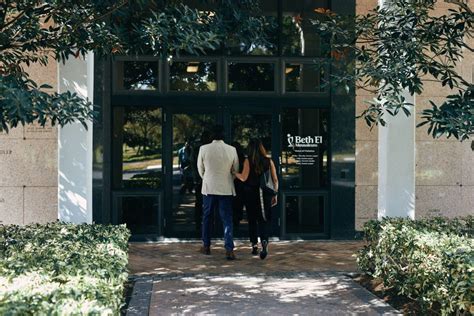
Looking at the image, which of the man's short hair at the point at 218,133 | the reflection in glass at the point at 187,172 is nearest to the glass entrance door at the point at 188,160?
the reflection in glass at the point at 187,172

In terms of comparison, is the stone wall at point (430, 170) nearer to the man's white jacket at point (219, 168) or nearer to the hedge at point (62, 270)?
the man's white jacket at point (219, 168)

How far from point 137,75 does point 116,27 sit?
4640mm

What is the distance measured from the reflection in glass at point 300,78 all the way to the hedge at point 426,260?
4.00 meters

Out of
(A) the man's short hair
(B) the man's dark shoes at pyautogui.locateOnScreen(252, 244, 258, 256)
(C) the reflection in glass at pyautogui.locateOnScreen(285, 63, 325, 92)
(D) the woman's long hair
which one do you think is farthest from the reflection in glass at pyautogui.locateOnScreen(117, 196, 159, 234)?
(C) the reflection in glass at pyautogui.locateOnScreen(285, 63, 325, 92)

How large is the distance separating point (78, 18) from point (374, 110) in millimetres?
3186

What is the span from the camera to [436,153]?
10.8 metres

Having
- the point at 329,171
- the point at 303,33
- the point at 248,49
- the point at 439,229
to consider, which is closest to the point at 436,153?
the point at 329,171

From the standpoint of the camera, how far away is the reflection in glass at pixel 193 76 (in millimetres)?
10398

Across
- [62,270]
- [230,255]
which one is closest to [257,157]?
[230,255]

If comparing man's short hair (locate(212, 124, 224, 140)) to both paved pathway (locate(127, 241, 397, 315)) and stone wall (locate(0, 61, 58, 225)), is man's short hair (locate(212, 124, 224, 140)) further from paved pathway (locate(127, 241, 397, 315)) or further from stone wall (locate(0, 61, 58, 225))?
stone wall (locate(0, 61, 58, 225))

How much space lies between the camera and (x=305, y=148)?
10586 mm

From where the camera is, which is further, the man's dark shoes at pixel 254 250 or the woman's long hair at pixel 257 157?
the man's dark shoes at pixel 254 250

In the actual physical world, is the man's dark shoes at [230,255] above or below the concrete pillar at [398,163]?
below

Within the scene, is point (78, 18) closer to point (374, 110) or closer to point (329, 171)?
point (374, 110)
